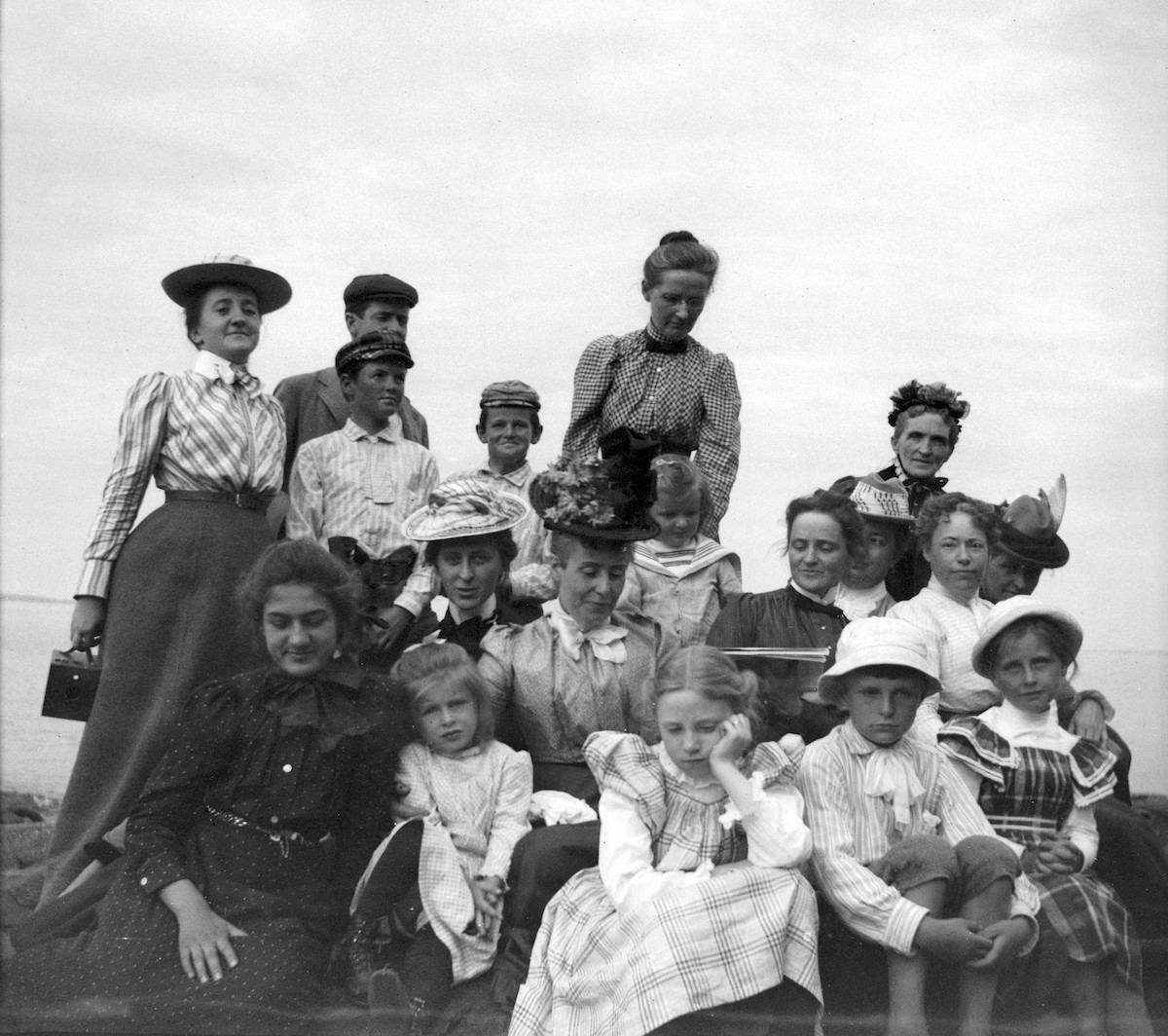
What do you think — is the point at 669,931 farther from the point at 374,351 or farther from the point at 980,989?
the point at 374,351

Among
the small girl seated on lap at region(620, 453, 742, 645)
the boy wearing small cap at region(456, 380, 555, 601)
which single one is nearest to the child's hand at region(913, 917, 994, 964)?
the small girl seated on lap at region(620, 453, 742, 645)

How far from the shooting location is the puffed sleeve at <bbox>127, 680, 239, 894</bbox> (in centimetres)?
407

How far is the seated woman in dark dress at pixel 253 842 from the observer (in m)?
3.95

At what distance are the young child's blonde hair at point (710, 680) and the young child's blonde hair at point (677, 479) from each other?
4.15 ft

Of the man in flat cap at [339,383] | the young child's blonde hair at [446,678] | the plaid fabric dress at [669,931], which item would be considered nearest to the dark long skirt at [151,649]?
the young child's blonde hair at [446,678]

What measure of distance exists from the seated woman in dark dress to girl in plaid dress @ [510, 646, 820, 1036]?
63 cm

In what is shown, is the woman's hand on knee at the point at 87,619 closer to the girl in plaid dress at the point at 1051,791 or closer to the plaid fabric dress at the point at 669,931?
the plaid fabric dress at the point at 669,931

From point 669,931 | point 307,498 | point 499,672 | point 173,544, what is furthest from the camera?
point 307,498

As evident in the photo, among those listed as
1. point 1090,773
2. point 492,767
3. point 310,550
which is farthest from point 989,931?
point 310,550

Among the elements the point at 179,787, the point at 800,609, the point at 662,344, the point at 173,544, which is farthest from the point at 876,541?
the point at 179,787

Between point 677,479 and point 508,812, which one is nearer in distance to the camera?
point 508,812

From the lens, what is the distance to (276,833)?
13.6ft

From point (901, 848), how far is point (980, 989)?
418 mm

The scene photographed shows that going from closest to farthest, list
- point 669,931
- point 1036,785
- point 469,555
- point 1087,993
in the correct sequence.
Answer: point 669,931, point 1087,993, point 1036,785, point 469,555
